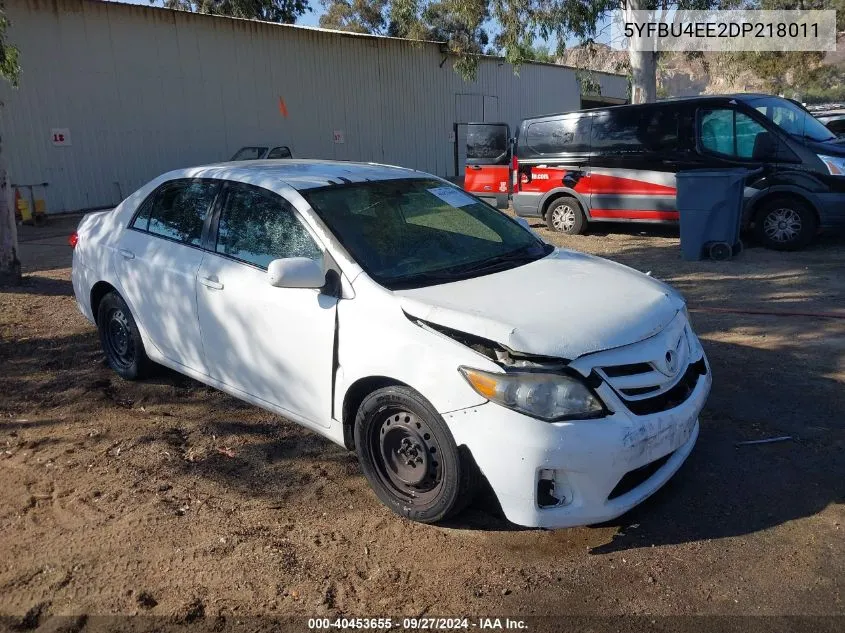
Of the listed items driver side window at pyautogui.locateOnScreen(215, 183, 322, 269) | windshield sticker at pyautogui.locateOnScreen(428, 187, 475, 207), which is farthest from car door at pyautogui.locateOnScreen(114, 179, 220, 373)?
windshield sticker at pyautogui.locateOnScreen(428, 187, 475, 207)

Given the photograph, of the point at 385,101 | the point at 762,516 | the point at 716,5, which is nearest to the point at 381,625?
the point at 762,516

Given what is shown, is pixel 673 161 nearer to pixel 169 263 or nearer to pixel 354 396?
pixel 169 263

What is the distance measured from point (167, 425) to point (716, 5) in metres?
20.7

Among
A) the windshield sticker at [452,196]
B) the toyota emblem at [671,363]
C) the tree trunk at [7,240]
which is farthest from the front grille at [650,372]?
the tree trunk at [7,240]

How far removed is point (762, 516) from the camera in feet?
11.8

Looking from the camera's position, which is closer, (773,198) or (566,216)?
(773,198)

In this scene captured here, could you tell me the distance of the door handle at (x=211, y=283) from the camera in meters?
4.34

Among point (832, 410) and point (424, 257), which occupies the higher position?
point (424, 257)

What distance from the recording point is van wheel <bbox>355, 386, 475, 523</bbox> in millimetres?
3289

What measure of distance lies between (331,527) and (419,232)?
1.72m

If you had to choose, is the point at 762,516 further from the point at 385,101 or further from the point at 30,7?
the point at 385,101

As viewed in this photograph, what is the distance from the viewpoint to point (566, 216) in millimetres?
12469

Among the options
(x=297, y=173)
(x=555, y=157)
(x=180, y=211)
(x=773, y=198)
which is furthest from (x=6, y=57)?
(x=773, y=198)

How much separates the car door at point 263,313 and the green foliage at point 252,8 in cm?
3308
